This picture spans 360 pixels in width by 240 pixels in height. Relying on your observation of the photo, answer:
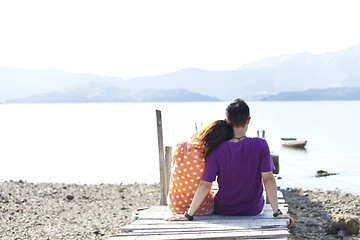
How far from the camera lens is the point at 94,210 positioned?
543 inches

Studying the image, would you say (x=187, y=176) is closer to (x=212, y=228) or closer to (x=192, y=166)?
(x=192, y=166)

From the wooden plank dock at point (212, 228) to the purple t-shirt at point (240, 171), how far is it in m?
0.18

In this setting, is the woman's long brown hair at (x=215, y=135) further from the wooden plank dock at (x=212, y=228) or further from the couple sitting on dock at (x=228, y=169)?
the wooden plank dock at (x=212, y=228)

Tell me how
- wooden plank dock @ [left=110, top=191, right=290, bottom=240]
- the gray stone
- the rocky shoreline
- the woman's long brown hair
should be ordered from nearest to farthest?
wooden plank dock @ [left=110, top=191, right=290, bottom=240], the woman's long brown hair, the gray stone, the rocky shoreline

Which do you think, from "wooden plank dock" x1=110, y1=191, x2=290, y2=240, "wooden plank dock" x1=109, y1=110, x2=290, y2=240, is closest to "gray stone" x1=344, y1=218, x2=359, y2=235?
"wooden plank dock" x1=109, y1=110, x2=290, y2=240

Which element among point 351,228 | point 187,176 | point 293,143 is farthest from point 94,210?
point 293,143

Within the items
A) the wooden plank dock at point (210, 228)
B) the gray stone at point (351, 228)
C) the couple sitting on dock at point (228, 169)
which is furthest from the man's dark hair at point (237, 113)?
the gray stone at point (351, 228)

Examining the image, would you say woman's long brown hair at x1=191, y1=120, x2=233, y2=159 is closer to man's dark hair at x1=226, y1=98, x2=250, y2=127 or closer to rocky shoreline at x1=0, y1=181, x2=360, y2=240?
man's dark hair at x1=226, y1=98, x2=250, y2=127

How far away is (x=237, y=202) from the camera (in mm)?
5344

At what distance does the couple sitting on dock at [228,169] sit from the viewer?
500 cm

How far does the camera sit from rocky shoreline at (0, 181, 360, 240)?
10.3 meters

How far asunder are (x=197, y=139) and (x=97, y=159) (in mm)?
30093

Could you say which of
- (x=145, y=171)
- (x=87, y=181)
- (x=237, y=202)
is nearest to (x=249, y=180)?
(x=237, y=202)

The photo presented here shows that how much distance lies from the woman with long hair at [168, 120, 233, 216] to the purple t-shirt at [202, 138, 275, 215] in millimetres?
165
